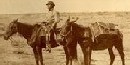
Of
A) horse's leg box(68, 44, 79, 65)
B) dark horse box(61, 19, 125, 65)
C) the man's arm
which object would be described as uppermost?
the man's arm

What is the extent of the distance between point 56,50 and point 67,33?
0.19m

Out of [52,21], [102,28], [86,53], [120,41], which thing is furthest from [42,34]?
[120,41]

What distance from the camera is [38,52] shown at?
3227 millimetres

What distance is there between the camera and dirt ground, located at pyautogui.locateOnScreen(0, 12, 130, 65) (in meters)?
3.10

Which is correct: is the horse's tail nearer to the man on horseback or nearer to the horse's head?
the man on horseback

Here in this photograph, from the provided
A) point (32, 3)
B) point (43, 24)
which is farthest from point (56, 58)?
point (32, 3)

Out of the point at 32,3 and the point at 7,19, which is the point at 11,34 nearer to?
the point at 7,19

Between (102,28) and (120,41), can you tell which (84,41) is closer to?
(102,28)

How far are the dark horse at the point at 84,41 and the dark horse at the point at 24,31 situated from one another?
0.26 m

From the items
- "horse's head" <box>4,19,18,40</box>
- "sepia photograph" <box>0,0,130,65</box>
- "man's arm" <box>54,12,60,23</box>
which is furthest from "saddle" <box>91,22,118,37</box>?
"horse's head" <box>4,19,18,40</box>

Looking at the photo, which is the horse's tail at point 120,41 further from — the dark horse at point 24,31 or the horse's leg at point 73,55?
the dark horse at point 24,31

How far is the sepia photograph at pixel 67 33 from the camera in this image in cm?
312

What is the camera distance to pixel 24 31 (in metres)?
3.27

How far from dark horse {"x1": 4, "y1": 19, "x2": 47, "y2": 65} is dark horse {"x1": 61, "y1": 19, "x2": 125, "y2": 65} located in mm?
259
